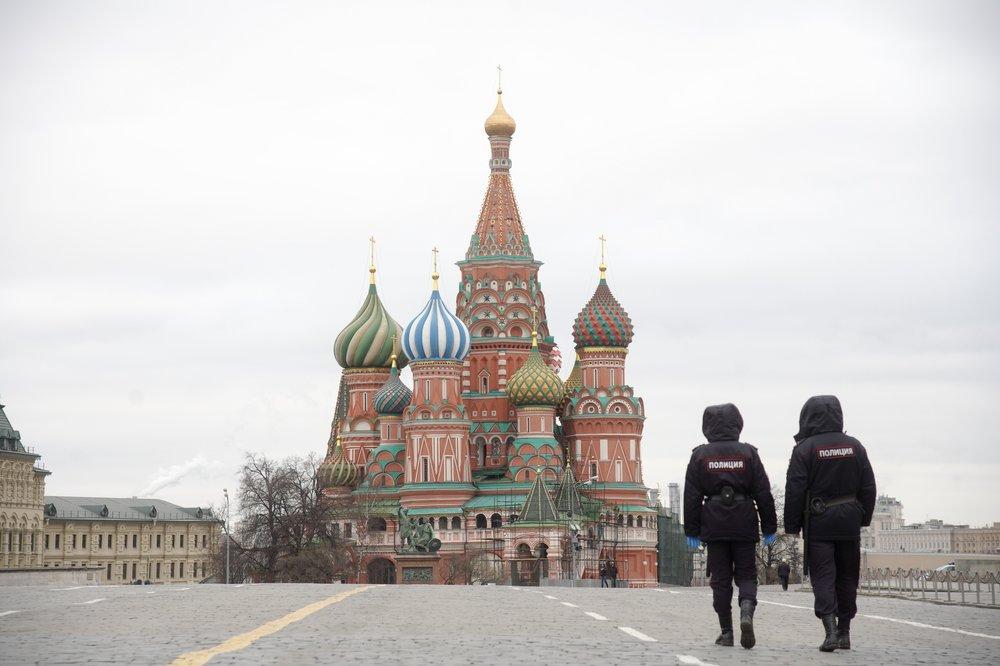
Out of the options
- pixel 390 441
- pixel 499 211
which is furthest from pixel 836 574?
pixel 499 211

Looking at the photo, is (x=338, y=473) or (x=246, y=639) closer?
(x=246, y=639)

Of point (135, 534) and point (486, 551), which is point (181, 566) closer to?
point (135, 534)

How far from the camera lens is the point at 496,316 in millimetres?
101562

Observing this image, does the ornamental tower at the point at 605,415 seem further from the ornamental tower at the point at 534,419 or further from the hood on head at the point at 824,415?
the hood on head at the point at 824,415

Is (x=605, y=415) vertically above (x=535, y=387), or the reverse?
(x=535, y=387)

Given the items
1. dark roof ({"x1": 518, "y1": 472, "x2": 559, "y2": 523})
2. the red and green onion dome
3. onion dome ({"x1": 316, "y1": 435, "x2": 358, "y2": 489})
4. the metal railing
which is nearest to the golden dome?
the red and green onion dome

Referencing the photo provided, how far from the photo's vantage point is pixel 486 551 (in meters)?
89.3

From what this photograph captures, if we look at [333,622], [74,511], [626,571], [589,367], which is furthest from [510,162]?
[333,622]

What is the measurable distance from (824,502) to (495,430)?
8504 centimetres

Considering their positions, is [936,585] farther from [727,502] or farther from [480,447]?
[480,447]

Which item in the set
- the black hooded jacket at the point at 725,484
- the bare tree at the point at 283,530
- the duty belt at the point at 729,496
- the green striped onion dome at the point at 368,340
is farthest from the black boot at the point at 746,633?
the green striped onion dome at the point at 368,340

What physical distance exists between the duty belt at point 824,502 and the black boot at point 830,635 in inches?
43.0

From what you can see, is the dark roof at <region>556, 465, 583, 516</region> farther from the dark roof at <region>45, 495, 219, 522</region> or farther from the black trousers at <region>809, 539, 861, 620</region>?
the black trousers at <region>809, 539, 861, 620</region>

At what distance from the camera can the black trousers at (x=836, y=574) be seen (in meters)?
14.7
